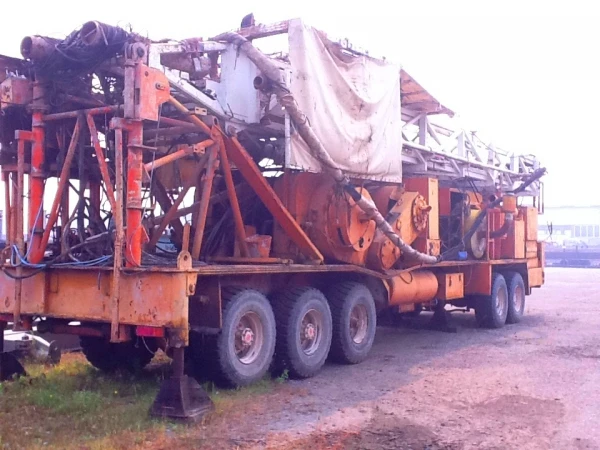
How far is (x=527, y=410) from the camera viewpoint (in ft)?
24.8

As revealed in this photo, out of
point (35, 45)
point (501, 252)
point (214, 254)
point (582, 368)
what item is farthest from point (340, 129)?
point (501, 252)

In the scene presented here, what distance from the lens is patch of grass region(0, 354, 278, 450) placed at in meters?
6.28

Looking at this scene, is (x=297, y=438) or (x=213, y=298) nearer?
(x=297, y=438)

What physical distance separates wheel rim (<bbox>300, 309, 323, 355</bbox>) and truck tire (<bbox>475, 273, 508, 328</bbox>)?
620 centimetres

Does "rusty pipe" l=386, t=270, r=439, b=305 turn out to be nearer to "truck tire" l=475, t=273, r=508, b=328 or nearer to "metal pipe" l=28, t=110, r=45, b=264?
"truck tire" l=475, t=273, r=508, b=328

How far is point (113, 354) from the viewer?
905 cm

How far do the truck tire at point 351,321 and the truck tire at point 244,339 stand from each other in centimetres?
160

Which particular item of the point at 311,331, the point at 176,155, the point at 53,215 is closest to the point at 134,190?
the point at 176,155

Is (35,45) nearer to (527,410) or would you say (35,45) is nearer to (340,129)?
(340,129)

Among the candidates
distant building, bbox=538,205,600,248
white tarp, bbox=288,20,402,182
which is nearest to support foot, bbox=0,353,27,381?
white tarp, bbox=288,20,402,182

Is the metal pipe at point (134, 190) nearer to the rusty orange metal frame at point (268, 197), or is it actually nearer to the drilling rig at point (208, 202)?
the drilling rig at point (208, 202)

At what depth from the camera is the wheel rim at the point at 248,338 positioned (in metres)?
8.17

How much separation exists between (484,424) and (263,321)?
269cm

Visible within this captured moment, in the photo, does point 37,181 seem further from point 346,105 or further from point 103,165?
point 346,105
